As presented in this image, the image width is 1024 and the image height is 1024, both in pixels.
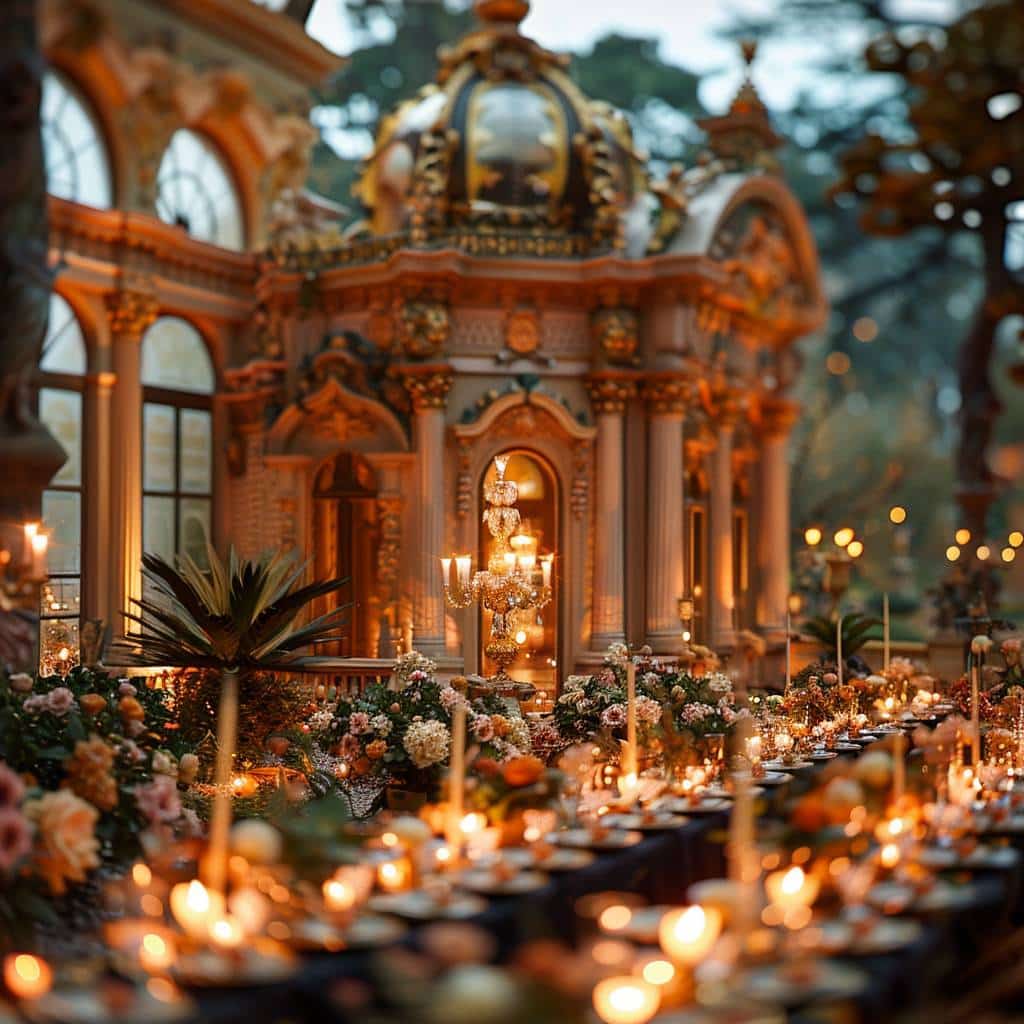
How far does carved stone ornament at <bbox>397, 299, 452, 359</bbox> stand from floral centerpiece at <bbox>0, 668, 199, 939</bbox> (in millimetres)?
7602

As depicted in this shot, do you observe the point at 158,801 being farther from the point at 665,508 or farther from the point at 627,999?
the point at 665,508

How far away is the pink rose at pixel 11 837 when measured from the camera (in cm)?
572

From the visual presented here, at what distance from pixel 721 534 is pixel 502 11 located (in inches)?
279

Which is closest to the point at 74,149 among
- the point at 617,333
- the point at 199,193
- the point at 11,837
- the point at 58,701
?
the point at 199,193

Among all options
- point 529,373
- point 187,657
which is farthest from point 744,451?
point 187,657

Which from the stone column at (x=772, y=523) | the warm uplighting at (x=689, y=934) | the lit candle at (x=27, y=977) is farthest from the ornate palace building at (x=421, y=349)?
the lit candle at (x=27, y=977)

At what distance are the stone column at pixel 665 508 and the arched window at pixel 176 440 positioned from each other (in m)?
5.56

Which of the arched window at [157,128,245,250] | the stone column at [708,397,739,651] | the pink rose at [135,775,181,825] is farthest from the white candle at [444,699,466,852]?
the arched window at [157,128,245,250]

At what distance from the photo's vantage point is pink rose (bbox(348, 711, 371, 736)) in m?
10.1

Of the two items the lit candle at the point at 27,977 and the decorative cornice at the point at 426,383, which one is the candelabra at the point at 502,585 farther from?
the lit candle at the point at 27,977

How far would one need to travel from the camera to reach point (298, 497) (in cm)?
1723

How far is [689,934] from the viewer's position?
493cm

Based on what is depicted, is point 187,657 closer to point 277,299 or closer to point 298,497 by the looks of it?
point 298,497

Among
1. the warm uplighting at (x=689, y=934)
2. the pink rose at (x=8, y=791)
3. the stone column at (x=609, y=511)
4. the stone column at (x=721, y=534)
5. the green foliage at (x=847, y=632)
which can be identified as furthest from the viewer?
the stone column at (x=721, y=534)
